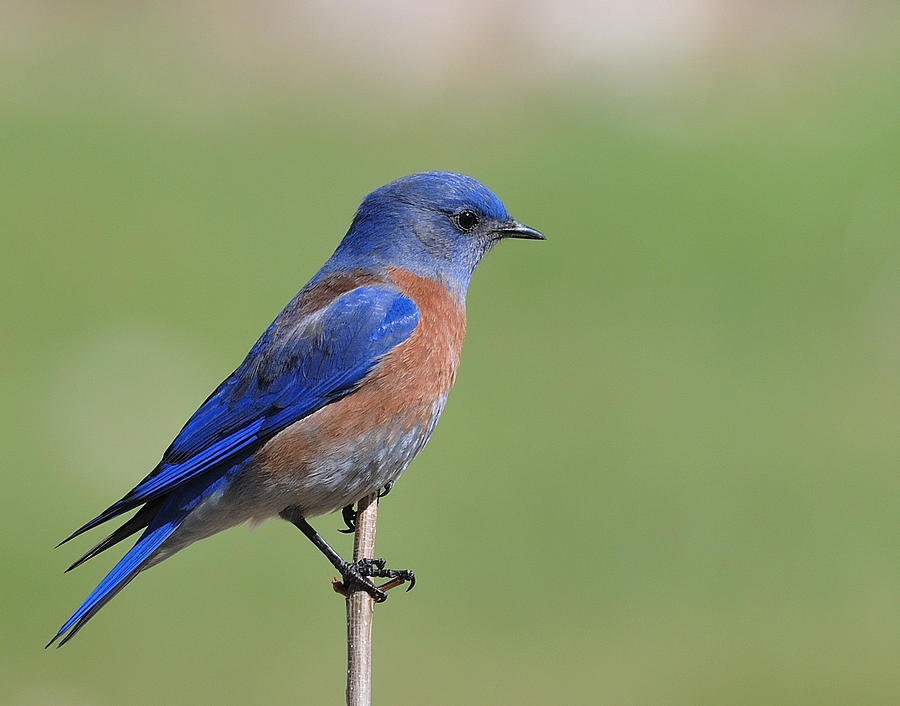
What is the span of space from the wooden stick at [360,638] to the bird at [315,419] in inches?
4.1

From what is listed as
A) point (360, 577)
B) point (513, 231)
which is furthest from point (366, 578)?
point (513, 231)

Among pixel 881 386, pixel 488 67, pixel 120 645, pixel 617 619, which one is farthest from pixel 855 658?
pixel 488 67

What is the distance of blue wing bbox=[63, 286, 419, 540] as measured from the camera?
3.30 metres

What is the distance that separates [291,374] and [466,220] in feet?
2.29

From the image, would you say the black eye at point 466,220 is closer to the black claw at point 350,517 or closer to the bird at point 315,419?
the bird at point 315,419

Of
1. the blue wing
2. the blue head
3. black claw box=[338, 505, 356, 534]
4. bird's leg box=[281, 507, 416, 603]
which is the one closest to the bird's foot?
bird's leg box=[281, 507, 416, 603]

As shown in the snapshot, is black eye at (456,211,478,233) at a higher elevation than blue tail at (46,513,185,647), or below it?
higher

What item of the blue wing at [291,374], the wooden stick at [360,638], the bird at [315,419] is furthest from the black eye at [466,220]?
the wooden stick at [360,638]

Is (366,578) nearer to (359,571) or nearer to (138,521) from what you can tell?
(359,571)

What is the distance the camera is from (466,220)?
376 cm

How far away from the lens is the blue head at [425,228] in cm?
366

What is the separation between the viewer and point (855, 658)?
5824 mm

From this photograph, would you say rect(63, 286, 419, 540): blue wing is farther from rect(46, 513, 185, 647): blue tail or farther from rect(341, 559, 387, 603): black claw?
rect(341, 559, 387, 603): black claw

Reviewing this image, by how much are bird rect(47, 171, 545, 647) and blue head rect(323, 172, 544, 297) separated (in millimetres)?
75
